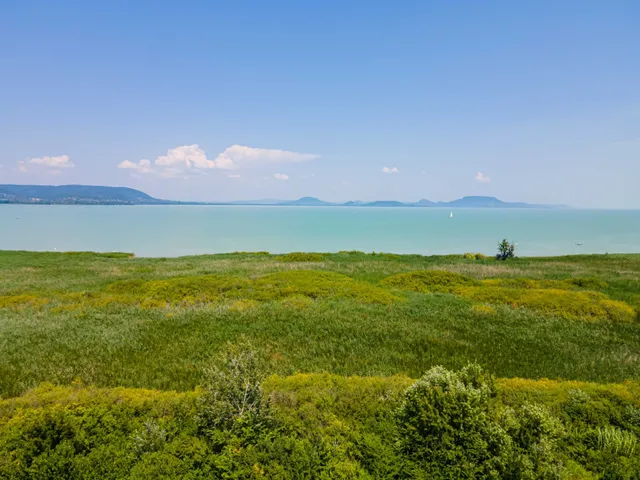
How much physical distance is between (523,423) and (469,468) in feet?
4.14

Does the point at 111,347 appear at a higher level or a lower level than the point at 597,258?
lower

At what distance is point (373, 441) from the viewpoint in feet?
19.6

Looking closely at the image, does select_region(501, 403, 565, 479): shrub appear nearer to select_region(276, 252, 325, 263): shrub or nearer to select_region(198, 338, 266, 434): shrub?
select_region(198, 338, 266, 434): shrub

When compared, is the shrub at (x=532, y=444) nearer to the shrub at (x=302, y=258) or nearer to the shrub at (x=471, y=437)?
the shrub at (x=471, y=437)

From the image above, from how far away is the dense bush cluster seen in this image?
17.9ft

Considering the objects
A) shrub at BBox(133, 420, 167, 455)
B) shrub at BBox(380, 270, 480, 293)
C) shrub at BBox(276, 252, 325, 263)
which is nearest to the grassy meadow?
shrub at BBox(133, 420, 167, 455)

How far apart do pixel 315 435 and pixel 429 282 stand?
19.8 meters

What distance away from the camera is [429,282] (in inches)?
954

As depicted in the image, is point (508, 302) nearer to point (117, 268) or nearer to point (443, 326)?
point (443, 326)

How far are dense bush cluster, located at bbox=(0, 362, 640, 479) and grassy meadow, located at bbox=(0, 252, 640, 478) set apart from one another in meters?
0.03

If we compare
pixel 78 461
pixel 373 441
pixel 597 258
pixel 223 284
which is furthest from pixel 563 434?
pixel 597 258

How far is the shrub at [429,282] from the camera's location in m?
23.1

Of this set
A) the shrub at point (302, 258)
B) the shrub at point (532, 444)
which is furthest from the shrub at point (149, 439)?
the shrub at point (302, 258)

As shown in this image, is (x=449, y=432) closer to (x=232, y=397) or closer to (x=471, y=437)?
(x=471, y=437)
